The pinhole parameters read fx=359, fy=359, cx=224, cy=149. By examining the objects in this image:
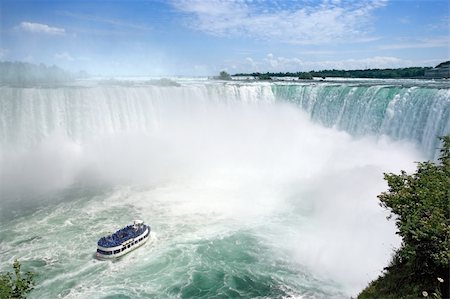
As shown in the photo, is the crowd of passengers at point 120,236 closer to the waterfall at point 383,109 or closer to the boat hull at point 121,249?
the boat hull at point 121,249

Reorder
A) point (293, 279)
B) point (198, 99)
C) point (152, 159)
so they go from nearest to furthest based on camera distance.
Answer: point (293, 279), point (152, 159), point (198, 99)

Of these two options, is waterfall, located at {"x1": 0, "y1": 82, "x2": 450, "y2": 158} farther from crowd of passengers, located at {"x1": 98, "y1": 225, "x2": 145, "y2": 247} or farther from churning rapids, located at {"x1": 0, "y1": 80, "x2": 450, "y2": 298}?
crowd of passengers, located at {"x1": 98, "y1": 225, "x2": 145, "y2": 247}

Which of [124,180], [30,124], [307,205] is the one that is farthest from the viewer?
[30,124]

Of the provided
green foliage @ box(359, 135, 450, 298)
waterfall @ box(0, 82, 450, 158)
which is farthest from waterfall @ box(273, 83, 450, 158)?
green foliage @ box(359, 135, 450, 298)

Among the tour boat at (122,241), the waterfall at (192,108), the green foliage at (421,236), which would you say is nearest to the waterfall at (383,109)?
the waterfall at (192,108)

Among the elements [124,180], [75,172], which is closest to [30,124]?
[75,172]

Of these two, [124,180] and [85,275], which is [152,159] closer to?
[124,180]

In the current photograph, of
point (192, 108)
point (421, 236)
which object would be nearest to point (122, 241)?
point (421, 236)

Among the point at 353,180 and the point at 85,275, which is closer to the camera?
the point at 85,275
